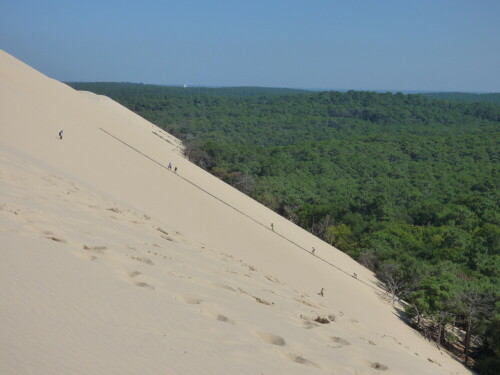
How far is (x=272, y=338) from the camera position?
5.58 m

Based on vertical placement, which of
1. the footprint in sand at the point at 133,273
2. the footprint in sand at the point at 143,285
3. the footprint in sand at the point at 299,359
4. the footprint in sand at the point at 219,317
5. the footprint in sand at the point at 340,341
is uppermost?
the footprint in sand at the point at 133,273

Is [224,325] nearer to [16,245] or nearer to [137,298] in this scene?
[137,298]

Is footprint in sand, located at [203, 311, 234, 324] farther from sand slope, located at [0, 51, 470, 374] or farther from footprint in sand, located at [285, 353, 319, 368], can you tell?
footprint in sand, located at [285, 353, 319, 368]

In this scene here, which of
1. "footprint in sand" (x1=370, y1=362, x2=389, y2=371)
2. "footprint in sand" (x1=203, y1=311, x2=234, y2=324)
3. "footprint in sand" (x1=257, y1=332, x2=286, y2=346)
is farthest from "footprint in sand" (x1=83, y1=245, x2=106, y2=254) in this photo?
"footprint in sand" (x1=370, y1=362, x2=389, y2=371)

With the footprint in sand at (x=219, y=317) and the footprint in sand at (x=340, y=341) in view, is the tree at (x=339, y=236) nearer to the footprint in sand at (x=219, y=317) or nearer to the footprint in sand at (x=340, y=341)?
the footprint in sand at (x=340, y=341)

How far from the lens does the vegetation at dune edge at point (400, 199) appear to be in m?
16.1

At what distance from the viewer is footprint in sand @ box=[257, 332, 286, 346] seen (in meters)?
5.51

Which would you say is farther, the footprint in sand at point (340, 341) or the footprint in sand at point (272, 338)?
the footprint in sand at point (340, 341)

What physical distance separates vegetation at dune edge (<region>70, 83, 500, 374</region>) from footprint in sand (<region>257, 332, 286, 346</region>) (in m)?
10.3

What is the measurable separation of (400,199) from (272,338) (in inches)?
1425

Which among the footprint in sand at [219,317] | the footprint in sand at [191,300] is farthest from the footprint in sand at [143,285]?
the footprint in sand at [219,317]

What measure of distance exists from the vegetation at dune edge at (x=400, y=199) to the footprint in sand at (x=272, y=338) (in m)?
10.3

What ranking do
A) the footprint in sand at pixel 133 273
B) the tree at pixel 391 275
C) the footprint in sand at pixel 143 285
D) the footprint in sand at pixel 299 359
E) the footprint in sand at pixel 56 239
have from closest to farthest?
the footprint in sand at pixel 299 359 < the footprint in sand at pixel 143 285 < the footprint in sand at pixel 133 273 < the footprint in sand at pixel 56 239 < the tree at pixel 391 275

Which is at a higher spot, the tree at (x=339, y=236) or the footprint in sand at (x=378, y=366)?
the tree at (x=339, y=236)
